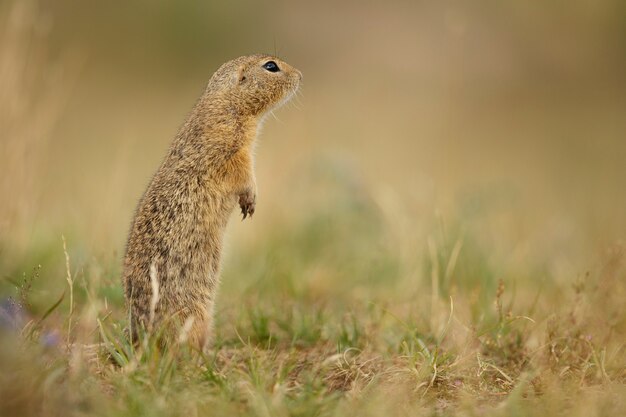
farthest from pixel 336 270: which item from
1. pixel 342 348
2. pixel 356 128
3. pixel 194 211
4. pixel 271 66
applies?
pixel 356 128

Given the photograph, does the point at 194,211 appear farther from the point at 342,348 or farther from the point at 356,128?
the point at 356,128

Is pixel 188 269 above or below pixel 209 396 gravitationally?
above

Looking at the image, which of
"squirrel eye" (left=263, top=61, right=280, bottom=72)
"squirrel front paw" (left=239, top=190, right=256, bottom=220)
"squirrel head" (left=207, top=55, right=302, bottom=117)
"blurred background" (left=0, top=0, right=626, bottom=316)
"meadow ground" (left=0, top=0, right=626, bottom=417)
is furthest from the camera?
"blurred background" (left=0, top=0, right=626, bottom=316)

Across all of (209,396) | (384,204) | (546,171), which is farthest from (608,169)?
(209,396)

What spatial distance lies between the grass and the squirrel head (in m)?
1.19

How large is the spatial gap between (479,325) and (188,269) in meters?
1.64

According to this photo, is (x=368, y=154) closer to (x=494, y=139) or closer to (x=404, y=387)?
(x=494, y=139)

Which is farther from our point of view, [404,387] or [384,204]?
[384,204]

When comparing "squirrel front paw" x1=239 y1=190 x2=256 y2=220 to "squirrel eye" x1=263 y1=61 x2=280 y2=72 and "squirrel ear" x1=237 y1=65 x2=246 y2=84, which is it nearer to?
"squirrel ear" x1=237 y1=65 x2=246 y2=84

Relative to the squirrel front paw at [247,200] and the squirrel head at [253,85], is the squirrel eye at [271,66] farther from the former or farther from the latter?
the squirrel front paw at [247,200]

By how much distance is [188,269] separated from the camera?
4352mm

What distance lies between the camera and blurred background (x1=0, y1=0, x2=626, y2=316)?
20.7 feet

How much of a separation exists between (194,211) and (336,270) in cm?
213

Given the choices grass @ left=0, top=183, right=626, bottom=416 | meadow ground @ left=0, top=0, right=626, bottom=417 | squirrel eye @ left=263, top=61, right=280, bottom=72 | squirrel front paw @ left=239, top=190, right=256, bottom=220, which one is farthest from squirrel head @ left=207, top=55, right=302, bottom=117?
grass @ left=0, top=183, right=626, bottom=416
